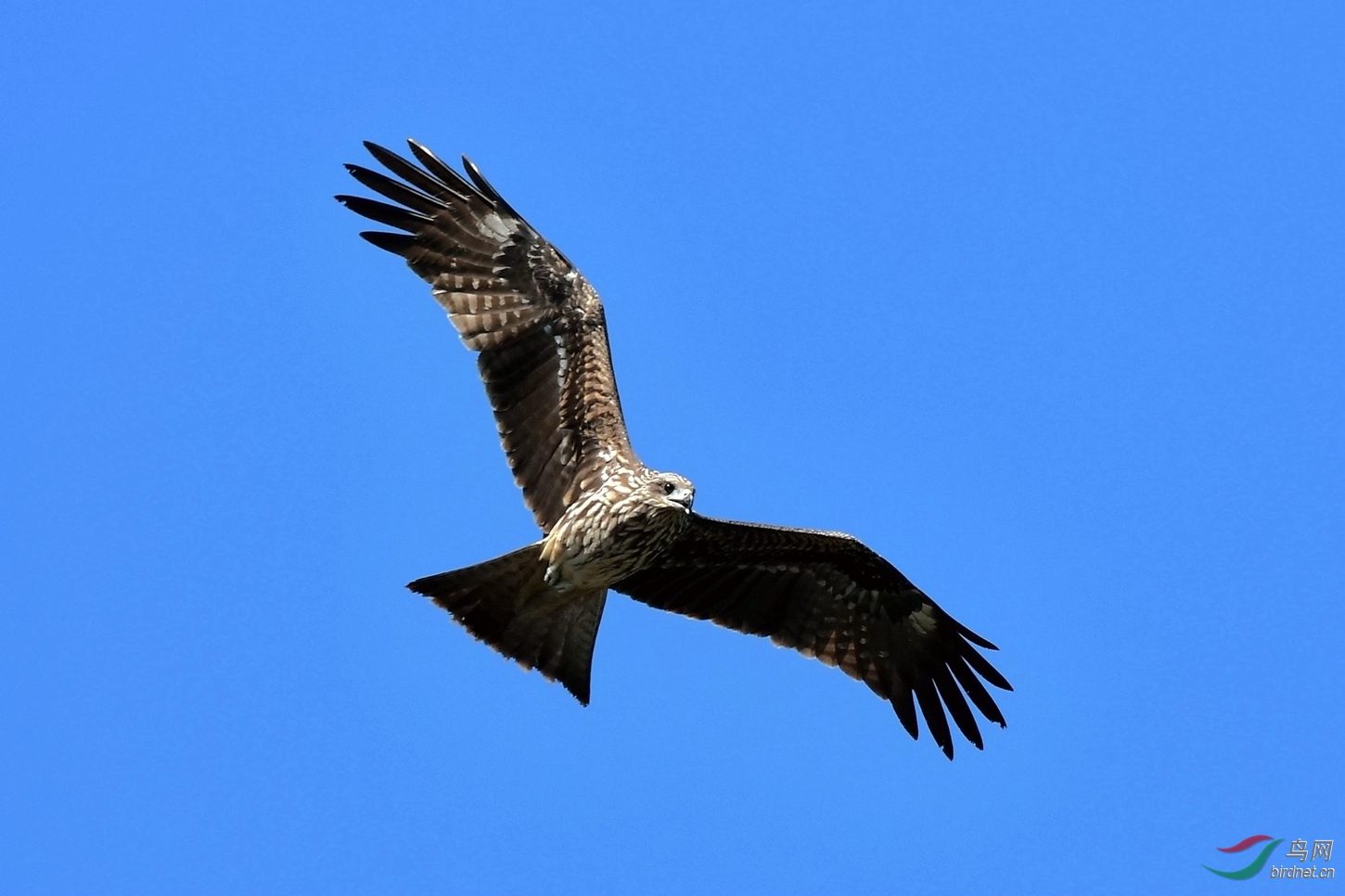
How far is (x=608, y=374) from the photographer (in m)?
14.0

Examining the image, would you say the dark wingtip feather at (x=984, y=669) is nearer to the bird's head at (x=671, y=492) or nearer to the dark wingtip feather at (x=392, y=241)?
the bird's head at (x=671, y=492)

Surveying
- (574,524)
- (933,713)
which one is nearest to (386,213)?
(574,524)

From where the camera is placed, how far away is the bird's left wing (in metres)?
14.4

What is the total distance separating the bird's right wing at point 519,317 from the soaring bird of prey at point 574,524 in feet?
0.03

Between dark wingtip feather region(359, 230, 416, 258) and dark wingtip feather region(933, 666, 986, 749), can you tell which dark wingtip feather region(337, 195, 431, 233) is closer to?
dark wingtip feather region(359, 230, 416, 258)

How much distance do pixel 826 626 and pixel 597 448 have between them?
8.12 ft

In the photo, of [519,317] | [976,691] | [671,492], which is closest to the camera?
[671,492]

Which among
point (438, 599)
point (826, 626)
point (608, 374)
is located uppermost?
point (608, 374)

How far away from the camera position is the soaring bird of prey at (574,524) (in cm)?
1360

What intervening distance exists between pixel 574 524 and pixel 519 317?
5.64 feet

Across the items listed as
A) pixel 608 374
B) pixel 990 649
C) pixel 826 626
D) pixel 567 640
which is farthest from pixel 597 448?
pixel 990 649

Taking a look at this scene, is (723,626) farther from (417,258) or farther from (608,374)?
(417,258)

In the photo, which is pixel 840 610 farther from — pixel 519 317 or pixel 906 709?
pixel 519 317

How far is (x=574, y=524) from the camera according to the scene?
44.6ft
